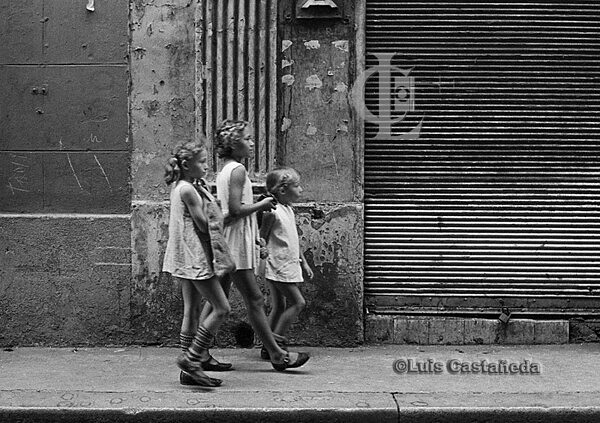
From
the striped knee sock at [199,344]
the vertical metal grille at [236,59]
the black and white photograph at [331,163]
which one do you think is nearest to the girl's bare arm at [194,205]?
the striped knee sock at [199,344]

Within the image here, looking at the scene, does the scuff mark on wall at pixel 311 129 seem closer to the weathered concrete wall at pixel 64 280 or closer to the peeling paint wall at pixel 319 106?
the peeling paint wall at pixel 319 106

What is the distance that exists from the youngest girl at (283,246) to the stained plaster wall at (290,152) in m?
0.81

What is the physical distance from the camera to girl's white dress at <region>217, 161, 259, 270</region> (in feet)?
21.2

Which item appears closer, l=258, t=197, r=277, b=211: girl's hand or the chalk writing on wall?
l=258, t=197, r=277, b=211: girl's hand

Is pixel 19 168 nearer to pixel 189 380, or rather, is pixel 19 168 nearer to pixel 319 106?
pixel 319 106

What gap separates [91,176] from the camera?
7.76 meters

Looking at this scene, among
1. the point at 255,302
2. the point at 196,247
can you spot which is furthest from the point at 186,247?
the point at 255,302

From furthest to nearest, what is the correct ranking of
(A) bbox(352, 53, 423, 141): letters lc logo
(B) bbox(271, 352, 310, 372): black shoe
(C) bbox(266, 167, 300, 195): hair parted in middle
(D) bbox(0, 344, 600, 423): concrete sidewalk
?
(A) bbox(352, 53, 423, 141): letters lc logo < (C) bbox(266, 167, 300, 195): hair parted in middle < (B) bbox(271, 352, 310, 372): black shoe < (D) bbox(0, 344, 600, 423): concrete sidewalk

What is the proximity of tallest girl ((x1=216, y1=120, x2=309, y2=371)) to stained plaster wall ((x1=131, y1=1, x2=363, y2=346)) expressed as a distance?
3.89ft

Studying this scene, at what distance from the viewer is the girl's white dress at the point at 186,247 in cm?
607

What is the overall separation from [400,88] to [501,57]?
0.88m

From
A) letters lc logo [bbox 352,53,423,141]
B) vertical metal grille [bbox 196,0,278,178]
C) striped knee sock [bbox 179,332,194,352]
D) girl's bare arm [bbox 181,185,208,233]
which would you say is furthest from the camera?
letters lc logo [bbox 352,53,423,141]

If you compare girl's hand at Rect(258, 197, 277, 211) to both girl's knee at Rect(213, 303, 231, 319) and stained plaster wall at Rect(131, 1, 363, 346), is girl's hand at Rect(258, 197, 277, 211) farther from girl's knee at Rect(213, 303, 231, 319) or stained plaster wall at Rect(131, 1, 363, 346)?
stained plaster wall at Rect(131, 1, 363, 346)

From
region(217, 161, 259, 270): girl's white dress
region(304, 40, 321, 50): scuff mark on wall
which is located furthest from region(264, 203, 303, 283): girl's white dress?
region(304, 40, 321, 50): scuff mark on wall
